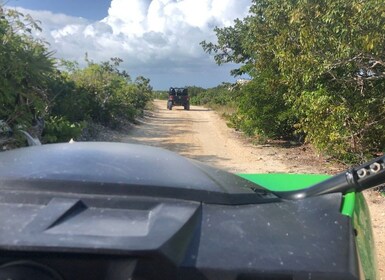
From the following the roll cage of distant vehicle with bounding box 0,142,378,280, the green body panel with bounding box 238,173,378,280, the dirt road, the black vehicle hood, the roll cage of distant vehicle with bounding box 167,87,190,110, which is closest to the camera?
the roll cage of distant vehicle with bounding box 0,142,378,280

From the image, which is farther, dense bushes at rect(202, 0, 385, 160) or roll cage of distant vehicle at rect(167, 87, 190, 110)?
roll cage of distant vehicle at rect(167, 87, 190, 110)

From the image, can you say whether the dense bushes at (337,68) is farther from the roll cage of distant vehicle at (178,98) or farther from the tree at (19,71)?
the roll cage of distant vehicle at (178,98)

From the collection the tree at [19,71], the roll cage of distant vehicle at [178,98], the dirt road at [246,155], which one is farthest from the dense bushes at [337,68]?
the roll cage of distant vehicle at [178,98]

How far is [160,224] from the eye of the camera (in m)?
1.41

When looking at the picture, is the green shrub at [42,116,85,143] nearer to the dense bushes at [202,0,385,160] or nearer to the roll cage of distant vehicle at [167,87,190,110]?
the dense bushes at [202,0,385,160]

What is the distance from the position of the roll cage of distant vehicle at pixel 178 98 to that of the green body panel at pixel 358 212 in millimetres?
39553

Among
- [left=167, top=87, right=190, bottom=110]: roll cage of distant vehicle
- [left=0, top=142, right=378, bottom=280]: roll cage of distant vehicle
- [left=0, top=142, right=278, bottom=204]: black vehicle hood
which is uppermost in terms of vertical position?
[left=0, top=142, right=278, bottom=204]: black vehicle hood

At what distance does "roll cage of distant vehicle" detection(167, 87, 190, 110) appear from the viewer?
42.3 meters

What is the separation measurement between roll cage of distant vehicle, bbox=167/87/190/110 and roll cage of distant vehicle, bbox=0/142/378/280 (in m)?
40.4

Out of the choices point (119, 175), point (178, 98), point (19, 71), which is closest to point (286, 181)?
point (119, 175)

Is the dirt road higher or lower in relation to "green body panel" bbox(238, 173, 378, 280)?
lower

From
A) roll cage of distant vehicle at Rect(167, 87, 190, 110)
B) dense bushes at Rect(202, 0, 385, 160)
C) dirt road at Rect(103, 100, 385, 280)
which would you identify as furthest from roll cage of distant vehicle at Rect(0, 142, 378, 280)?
roll cage of distant vehicle at Rect(167, 87, 190, 110)

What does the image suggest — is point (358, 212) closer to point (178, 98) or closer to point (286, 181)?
point (286, 181)

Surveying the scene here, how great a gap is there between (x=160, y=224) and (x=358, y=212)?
3.27ft
